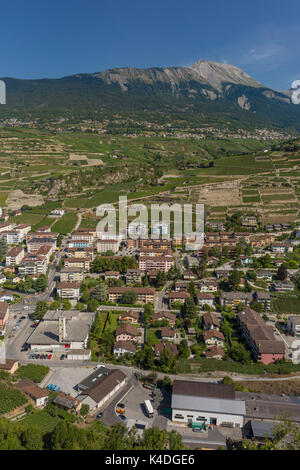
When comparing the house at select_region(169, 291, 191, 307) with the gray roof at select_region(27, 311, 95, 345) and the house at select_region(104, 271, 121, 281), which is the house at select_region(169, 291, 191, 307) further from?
the gray roof at select_region(27, 311, 95, 345)

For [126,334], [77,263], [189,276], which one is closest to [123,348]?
[126,334]

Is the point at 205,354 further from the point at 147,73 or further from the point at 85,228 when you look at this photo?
the point at 147,73

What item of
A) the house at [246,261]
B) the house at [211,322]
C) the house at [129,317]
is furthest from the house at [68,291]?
the house at [246,261]

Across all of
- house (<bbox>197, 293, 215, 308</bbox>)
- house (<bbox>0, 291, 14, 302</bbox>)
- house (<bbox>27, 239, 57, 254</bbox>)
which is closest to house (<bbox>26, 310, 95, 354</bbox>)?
house (<bbox>0, 291, 14, 302</bbox>)

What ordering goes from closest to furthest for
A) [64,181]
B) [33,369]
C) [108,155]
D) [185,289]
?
[33,369]
[185,289]
[64,181]
[108,155]

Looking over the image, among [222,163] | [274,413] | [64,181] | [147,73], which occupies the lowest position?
[274,413]

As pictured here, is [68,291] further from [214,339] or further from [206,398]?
[206,398]

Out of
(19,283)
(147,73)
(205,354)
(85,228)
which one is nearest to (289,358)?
(205,354)

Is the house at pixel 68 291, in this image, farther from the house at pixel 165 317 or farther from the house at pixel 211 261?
the house at pixel 211 261
